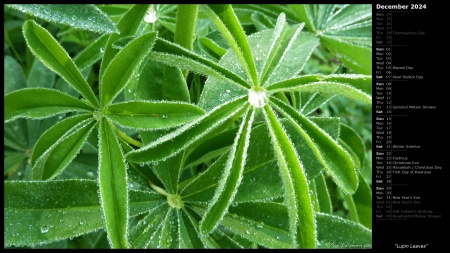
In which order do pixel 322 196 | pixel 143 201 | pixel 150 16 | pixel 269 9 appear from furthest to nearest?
pixel 269 9 → pixel 322 196 → pixel 150 16 → pixel 143 201

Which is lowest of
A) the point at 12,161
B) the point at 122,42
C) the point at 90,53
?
the point at 12,161

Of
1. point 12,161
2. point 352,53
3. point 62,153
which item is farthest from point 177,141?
point 12,161

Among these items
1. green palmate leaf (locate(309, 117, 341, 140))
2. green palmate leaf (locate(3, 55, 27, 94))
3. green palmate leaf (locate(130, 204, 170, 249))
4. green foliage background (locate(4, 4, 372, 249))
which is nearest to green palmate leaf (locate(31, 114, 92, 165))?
green foliage background (locate(4, 4, 372, 249))

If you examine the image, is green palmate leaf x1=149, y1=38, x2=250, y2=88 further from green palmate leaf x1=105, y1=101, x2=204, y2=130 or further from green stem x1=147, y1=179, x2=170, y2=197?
green stem x1=147, y1=179, x2=170, y2=197

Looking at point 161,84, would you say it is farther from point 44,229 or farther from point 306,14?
point 306,14

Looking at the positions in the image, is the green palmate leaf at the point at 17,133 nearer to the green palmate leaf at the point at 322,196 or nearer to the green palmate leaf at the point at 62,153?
the green palmate leaf at the point at 62,153
